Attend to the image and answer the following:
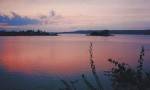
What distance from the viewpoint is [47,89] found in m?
12.9

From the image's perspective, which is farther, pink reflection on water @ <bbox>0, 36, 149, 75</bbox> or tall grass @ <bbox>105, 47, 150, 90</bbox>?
pink reflection on water @ <bbox>0, 36, 149, 75</bbox>

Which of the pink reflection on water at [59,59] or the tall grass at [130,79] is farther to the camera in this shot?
the pink reflection on water at [59,59]

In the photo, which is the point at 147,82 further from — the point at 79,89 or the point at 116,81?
the point at 79,89

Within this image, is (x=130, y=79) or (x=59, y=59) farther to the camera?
(x=59, y=59)

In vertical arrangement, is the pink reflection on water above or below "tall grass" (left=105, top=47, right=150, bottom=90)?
below

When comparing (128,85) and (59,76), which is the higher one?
(128,85)

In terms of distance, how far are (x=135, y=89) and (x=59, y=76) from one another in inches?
553

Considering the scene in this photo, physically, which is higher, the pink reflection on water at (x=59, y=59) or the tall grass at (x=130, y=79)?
the tall grass at (x=130, y=79)

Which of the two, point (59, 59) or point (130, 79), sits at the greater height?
point (130, 79)

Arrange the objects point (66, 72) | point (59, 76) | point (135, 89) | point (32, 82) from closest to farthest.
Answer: point (135, 89)
point (32, 82)
point (59, 76)
point (66, 72)

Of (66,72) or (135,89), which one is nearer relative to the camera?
(135,89)

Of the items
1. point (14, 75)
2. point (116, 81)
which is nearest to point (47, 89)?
point (14, 75)

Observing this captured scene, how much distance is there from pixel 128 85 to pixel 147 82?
213mm

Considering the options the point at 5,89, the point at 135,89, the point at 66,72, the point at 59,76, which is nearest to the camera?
the point at 135,89
